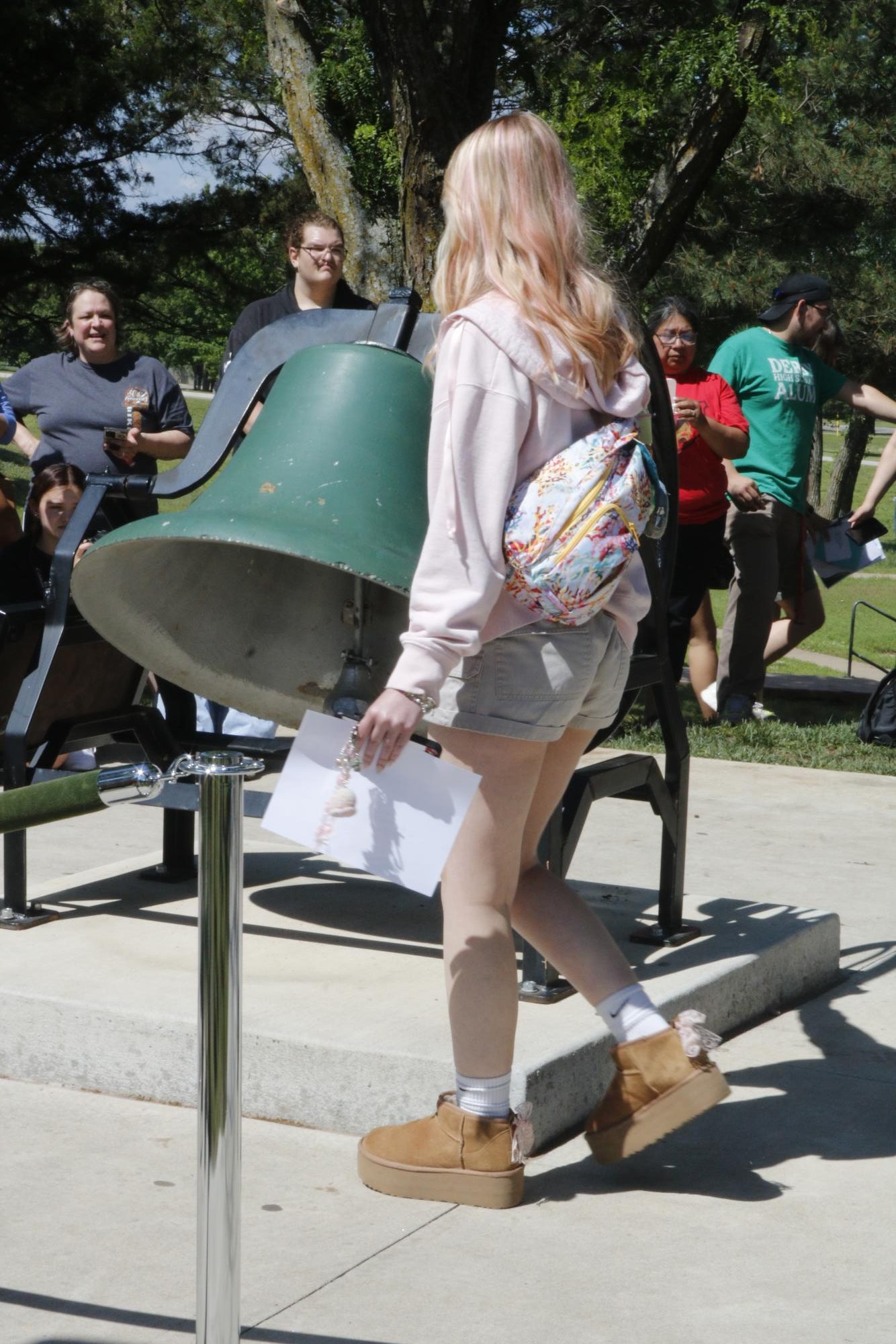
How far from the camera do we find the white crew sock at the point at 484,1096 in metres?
2.63

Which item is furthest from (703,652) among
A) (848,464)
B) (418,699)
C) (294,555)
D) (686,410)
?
(848,464)

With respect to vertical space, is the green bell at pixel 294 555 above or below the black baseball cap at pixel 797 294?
below

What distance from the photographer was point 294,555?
2668 millimetres

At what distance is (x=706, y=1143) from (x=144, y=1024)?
1.13 m

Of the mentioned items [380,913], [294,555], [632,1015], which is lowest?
[380,913]

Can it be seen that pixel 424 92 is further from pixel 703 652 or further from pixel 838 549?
pixel 838 549

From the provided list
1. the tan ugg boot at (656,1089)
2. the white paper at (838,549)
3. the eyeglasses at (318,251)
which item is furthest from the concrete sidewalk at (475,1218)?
the white paper at (838,549)

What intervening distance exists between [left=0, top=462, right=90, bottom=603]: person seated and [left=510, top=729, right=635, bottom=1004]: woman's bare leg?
2373mm

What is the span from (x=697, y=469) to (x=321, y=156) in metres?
2.86

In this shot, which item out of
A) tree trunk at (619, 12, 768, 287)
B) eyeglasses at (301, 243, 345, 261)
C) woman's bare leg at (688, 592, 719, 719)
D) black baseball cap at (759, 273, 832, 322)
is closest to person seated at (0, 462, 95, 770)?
eyeglasses at (301, 243, 345, 261)

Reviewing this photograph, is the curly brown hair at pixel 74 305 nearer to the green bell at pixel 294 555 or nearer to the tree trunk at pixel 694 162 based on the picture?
the green bell at pixel 294 555

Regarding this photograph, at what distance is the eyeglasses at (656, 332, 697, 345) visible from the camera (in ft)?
20.9

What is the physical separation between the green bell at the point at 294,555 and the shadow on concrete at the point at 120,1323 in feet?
3.65

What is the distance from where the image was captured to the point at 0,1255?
96.7 inches
